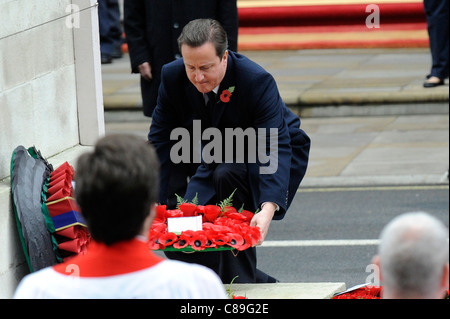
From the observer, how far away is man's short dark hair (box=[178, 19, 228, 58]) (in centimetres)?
514

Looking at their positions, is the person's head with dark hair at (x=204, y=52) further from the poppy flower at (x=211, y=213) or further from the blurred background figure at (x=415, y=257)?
the blurred background figure at (x=415, y=257)

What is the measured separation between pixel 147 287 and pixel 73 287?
0.19m

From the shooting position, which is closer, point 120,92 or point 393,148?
point 393,148

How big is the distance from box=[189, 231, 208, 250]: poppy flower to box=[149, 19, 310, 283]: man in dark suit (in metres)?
0.30

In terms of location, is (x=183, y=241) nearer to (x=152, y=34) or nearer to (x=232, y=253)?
(x=232, y=253)

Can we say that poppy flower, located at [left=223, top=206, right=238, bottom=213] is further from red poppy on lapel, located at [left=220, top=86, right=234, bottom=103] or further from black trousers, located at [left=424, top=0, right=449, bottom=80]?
black trousers, located at [left=424, top=0, right=449, bottom=80]

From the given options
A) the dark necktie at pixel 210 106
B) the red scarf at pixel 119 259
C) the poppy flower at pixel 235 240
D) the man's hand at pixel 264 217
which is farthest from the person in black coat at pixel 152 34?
the red scarf at pixel 119 259

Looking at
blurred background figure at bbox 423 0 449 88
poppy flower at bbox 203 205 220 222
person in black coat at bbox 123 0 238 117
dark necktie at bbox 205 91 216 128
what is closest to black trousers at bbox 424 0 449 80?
blurred background figure at bbox 423 0 449 88

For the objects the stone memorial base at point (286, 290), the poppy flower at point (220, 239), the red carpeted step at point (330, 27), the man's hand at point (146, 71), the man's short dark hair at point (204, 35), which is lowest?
the red carpeted step at point (330, 27)

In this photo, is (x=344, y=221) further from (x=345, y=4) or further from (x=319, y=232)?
(x=345, y=4)

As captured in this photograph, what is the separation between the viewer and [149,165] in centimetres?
273

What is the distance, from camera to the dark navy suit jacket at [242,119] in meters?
5.43

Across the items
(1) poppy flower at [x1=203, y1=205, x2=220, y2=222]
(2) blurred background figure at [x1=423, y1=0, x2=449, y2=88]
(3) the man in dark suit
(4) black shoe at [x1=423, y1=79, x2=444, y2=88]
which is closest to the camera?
(3) the man in dark suit
